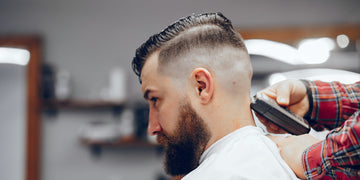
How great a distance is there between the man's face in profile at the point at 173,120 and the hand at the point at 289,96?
8.9 inches

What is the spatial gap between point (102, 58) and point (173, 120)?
225 centimetres

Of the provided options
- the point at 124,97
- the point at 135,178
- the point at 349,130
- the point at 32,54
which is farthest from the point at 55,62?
the point at 349,130

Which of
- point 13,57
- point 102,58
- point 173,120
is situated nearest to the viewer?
point 173,120

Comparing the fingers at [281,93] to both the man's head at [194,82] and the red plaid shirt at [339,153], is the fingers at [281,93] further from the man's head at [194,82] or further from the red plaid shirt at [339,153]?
the red plaid shirt at [339,153]

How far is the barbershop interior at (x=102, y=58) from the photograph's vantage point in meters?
2.80

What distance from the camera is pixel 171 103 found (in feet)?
2.89

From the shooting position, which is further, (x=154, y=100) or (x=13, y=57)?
(x=13, y=57)

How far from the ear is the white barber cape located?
0.45ft

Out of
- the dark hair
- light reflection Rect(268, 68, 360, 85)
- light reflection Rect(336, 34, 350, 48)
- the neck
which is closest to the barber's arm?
the neck

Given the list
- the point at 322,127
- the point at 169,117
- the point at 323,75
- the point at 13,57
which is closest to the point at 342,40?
the point at 323,75

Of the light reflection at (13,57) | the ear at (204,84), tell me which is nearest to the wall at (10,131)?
the light reflection at (13,57)

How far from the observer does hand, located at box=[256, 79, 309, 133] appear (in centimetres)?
92

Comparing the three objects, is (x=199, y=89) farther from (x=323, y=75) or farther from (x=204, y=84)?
(x=323, y=75)

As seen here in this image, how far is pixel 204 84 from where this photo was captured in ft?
2.77
